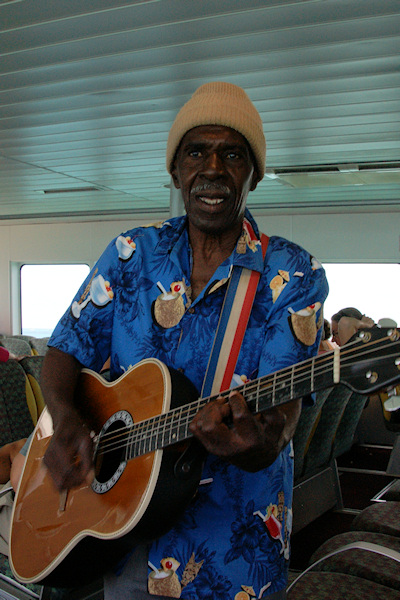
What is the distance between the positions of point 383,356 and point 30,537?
116 centimetres

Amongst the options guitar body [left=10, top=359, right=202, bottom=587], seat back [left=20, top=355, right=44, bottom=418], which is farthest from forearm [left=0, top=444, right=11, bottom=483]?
guitar body [left=10, top=359, right=202, bottom=587]

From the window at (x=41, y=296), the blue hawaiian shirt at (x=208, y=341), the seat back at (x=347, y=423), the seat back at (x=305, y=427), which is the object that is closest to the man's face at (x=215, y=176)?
the blue hawaiian shirt at (x=208, y=341)

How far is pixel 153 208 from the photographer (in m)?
10.9

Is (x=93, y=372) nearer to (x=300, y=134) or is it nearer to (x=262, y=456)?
(x=262, y=456)

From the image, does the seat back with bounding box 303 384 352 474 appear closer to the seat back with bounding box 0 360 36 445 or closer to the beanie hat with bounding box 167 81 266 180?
the seat back with bounding box 0 360 36 445

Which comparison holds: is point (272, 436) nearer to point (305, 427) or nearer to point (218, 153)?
point (218, 153)

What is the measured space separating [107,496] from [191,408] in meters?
0.33

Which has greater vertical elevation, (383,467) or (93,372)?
(93,372)

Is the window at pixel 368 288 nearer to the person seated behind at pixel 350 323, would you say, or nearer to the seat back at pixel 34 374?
the person seated behind at pixel 350 323

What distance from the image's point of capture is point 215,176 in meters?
1.49

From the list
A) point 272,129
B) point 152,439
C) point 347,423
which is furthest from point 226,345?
point 272,129

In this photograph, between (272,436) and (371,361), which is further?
(272,436)

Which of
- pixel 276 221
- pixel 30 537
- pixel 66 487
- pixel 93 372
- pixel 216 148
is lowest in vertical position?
pixel 30 537

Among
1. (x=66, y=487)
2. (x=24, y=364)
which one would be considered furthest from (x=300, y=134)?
(x=66, y=487)
